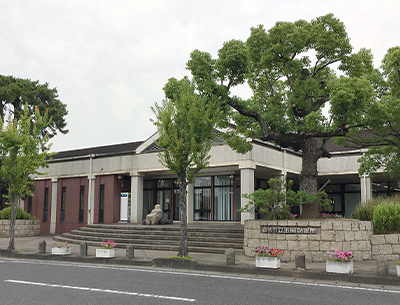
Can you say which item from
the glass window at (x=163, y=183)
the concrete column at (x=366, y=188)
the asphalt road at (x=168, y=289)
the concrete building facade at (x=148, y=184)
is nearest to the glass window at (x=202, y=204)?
the concrete building facade at (x=148, y=184)

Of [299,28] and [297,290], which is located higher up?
[299,28]

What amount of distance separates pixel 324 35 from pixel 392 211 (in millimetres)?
6793

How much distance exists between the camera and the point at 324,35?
583 inches

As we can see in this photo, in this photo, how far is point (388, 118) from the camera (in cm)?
1477

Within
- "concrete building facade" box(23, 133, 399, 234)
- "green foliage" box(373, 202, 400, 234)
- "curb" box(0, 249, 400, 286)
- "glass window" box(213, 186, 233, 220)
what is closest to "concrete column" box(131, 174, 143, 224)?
"concrete building facade" box(23, 133, 399, 234)

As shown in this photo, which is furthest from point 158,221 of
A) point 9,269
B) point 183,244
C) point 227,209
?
point 9,269

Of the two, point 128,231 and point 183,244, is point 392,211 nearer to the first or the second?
point 183,244

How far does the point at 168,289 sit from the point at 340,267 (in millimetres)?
4705

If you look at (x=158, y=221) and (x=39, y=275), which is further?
(x=158, y=221)

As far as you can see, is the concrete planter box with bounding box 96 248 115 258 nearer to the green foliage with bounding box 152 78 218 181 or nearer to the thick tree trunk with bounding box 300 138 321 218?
the green foliage with bounding box 152 78 218 181

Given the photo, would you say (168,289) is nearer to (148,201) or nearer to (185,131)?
(185,131)

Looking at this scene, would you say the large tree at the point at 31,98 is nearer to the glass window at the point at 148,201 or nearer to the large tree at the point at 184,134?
the glass window at the point at 148,201

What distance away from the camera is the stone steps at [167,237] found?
16812mm

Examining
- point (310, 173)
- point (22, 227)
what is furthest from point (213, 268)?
point (22, 227)
